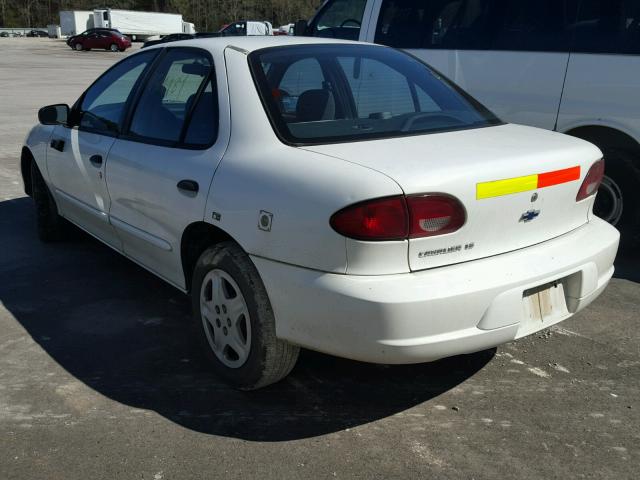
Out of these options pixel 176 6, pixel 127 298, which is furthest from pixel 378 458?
pixel 176 6

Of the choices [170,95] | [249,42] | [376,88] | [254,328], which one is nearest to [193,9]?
[170,95]

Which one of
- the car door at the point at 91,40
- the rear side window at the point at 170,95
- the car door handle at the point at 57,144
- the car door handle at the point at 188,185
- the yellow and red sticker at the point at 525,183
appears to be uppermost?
the rear side window at the point at 170,95

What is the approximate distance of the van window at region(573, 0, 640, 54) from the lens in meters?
4.92

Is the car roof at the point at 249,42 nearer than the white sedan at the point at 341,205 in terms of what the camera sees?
No

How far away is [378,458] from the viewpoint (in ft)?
9.17

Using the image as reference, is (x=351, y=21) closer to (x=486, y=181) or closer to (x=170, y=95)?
(x=170, y=95)

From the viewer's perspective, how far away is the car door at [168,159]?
336cm

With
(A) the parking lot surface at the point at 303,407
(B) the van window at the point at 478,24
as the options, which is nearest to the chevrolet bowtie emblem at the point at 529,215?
(A) the parking lot surface at the point at 303,407

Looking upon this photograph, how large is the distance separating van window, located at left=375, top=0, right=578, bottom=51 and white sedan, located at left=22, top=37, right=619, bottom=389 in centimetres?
180

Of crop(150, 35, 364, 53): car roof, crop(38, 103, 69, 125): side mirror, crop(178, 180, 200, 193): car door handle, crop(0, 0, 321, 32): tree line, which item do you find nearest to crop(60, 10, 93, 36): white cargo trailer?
crop(0, 0, 321, 32): tree line

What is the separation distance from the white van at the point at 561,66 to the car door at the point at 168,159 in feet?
9.15

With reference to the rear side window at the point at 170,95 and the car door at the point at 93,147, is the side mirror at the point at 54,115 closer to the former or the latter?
the car door at the point at 93,147

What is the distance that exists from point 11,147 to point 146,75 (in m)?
6.74

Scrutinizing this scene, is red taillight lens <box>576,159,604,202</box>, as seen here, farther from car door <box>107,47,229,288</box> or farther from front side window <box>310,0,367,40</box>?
front side window <box>310,0,367,40</box>
